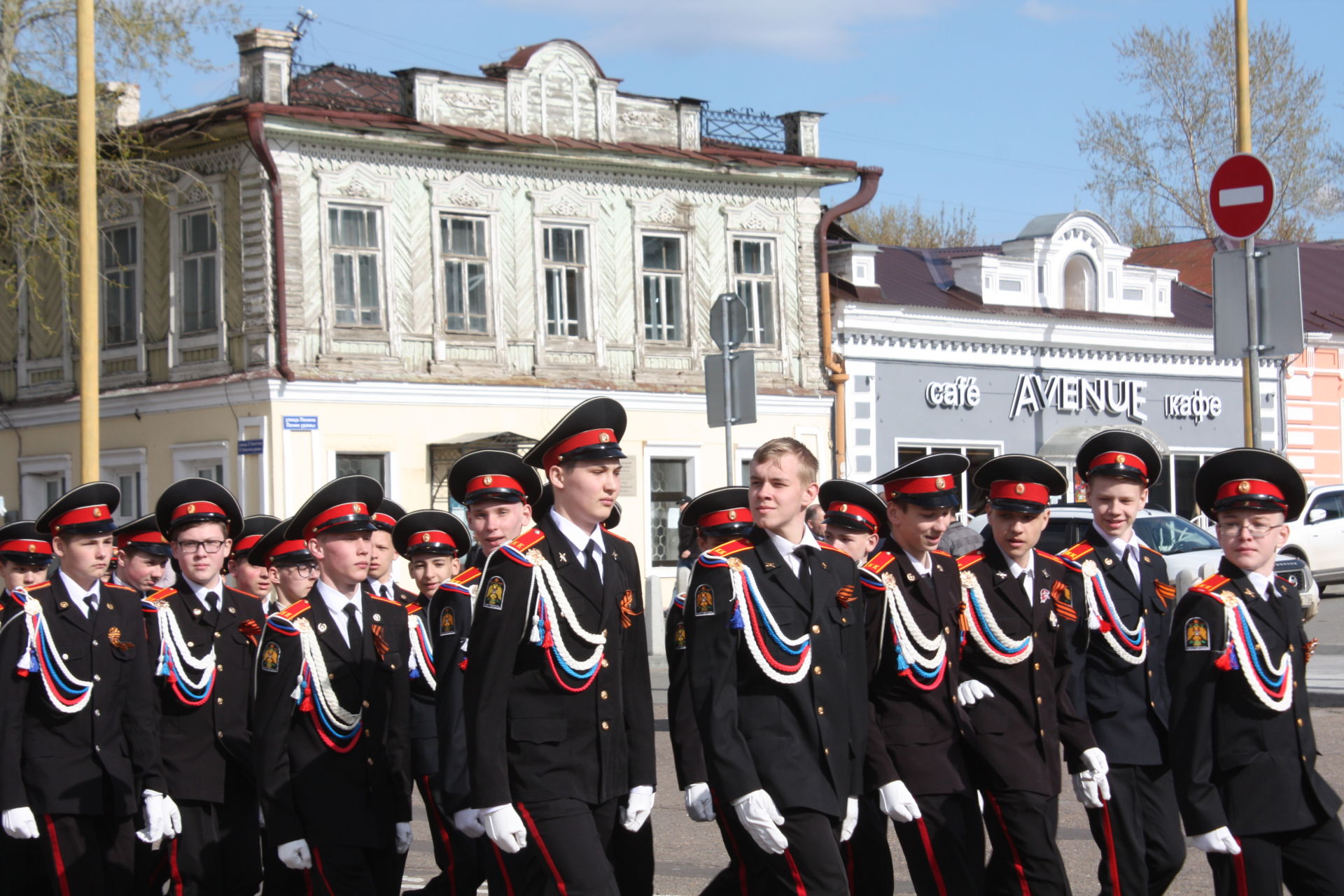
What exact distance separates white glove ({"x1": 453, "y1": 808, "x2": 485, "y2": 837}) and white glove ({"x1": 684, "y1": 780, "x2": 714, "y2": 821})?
698mm

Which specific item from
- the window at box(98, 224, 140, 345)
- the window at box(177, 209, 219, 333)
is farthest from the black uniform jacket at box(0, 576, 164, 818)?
the window at box(98, 224, 140, 345)

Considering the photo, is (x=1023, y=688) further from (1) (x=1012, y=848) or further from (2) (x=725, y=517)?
(2) (x=725, y=517)

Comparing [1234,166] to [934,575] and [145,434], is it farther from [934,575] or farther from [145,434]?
[145,434]

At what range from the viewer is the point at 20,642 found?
7750mm

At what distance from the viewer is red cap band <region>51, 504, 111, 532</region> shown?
321 inches

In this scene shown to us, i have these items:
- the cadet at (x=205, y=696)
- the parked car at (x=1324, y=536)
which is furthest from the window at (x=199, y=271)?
the cadet at (x=205, y=696)

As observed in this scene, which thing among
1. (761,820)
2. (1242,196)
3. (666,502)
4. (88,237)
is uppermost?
(88,237)

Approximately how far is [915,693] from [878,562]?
532 millimetres

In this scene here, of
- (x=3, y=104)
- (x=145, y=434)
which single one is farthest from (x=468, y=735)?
(x=145, y=434)

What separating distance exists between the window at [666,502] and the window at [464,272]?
137 inches

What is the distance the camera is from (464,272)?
85.4 ft

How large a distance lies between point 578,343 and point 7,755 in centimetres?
1965

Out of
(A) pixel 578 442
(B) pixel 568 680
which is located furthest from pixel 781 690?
(A) pixel 578 442

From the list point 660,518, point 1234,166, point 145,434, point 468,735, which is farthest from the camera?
point 660,518
